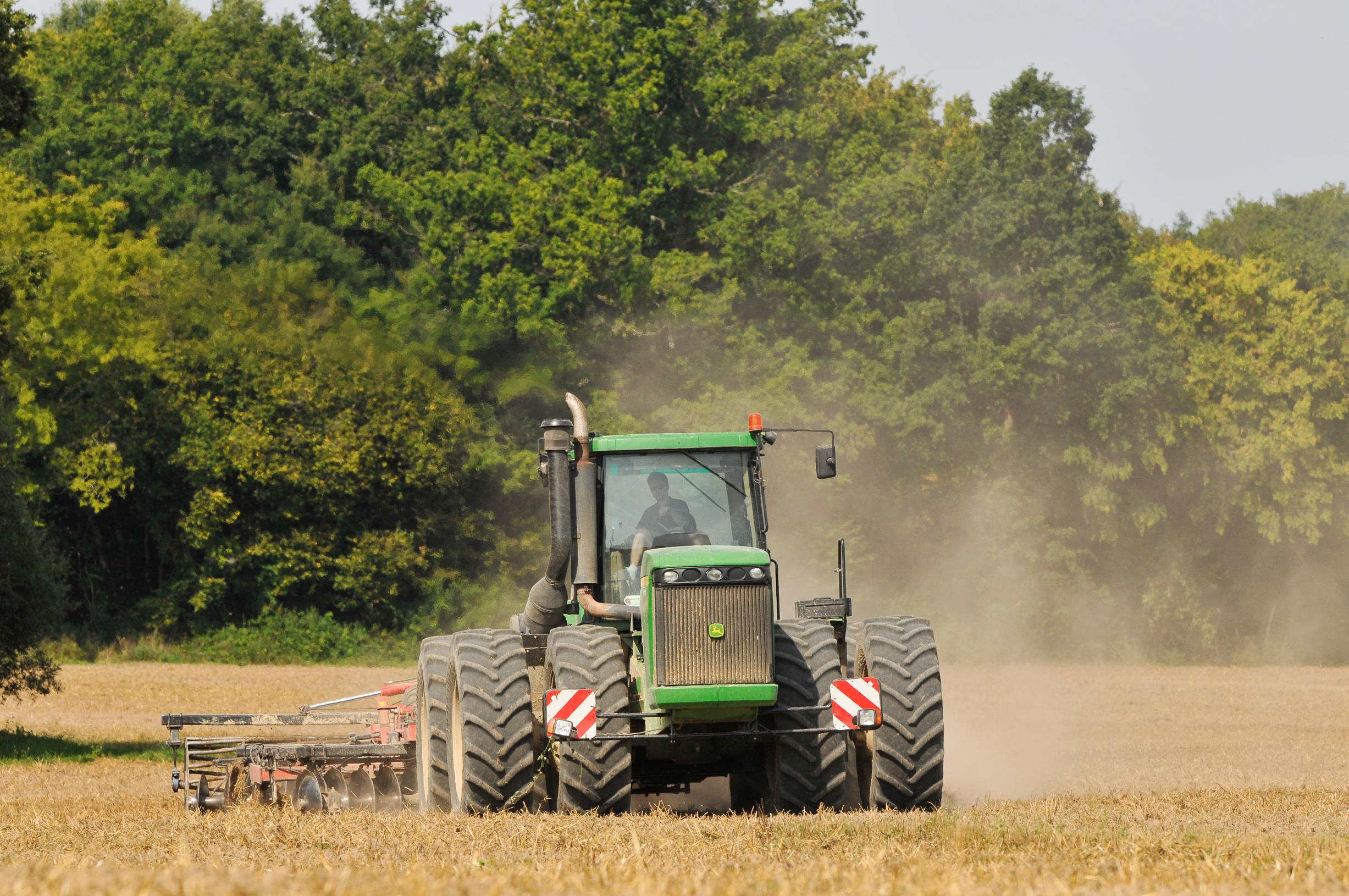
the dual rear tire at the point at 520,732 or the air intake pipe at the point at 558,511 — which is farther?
the air intake pipe at the point at 558,511

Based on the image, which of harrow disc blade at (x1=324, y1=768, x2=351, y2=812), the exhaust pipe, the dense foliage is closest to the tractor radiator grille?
the exhaust pipe

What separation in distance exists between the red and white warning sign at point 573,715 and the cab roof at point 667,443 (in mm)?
2302

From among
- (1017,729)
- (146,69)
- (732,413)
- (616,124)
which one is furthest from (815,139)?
(1017,729)

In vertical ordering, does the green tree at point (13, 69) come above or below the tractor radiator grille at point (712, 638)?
above

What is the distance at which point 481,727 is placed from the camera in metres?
11.5

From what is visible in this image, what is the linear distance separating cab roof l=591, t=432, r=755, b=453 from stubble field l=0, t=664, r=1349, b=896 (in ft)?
9.21

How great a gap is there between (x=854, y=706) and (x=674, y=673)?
1252 mm

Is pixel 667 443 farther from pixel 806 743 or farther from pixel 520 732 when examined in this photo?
pixel 806 743

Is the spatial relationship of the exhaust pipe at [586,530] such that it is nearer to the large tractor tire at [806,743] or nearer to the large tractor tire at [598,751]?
the large tractor tire at [598,751]

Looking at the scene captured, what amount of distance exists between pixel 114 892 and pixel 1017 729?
70.8 ft

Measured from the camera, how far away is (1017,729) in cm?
2623

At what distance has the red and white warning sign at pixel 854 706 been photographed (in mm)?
11180

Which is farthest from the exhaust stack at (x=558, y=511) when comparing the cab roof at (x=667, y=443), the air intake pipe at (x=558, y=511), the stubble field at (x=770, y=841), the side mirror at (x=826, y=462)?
the stubble field at (x=770, y=841)

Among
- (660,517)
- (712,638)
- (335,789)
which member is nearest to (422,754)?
(335,789)
